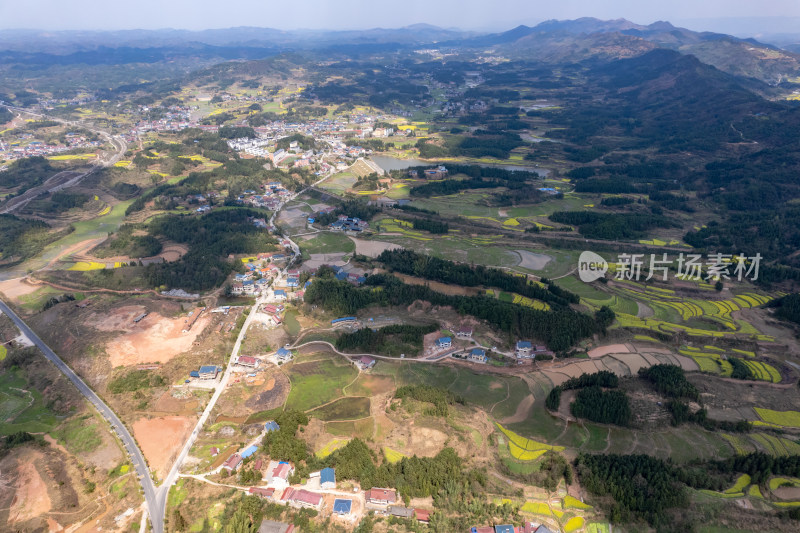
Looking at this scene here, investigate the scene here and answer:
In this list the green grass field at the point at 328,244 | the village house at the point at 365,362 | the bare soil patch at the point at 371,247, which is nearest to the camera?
the village house at the point at 365,362

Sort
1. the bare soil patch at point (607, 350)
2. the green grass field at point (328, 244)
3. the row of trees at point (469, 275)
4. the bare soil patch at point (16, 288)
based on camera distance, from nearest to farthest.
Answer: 1. the bare soil patch at point (607, 350)
2. the row of trees at point (469, 275)
3. the bare soil patch at point (16, 288)
4. the green grass field at point (328, 244)

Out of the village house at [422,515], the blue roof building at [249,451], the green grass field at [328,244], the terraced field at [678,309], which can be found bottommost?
the blue roof building at [249,451]

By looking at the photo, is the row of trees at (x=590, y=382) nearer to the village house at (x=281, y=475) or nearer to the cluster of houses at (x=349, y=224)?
the village house at (x=281, y=475)

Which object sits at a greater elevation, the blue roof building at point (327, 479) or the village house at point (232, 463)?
the blue roof building at point (327, 479)

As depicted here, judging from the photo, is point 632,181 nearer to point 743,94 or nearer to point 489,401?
point 743,94

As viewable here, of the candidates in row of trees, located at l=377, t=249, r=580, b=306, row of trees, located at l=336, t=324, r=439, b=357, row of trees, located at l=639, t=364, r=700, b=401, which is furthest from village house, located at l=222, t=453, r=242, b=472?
row of trees, located at l=639, t=364, r=700, b=401

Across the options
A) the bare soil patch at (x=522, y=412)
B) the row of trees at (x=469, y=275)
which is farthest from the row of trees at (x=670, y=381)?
the row of trees at (x=469, y=275)

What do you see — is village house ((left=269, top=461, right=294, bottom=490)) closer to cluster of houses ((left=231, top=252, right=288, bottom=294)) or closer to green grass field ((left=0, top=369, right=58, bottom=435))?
green grass field ((left=0, top=369, right=58, bottom=435))
